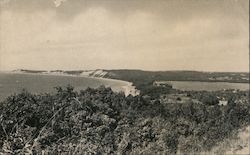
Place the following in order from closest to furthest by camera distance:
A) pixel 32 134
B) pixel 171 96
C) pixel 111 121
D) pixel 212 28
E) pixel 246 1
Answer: pixel 32 134 < pixel 111 121 < pixel 171 96 < pixel 212 28 < pixel 246 1

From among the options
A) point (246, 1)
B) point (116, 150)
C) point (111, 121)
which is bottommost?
point (116, 150)

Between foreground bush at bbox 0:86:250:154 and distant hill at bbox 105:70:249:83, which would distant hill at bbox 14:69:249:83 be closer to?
distant hill at bbox 105:70:249:83

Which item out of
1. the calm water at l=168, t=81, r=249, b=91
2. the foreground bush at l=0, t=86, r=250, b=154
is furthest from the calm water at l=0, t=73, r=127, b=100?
the calm water at l=168, t=81, r=249, b=91

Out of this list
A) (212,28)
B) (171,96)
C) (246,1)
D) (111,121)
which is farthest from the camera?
(246,1)

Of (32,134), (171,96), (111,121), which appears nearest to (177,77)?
(171,96)

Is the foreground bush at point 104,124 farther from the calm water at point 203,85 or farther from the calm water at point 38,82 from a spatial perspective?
the calm water at point 203,85

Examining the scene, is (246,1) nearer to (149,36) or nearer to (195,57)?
(195,57)
